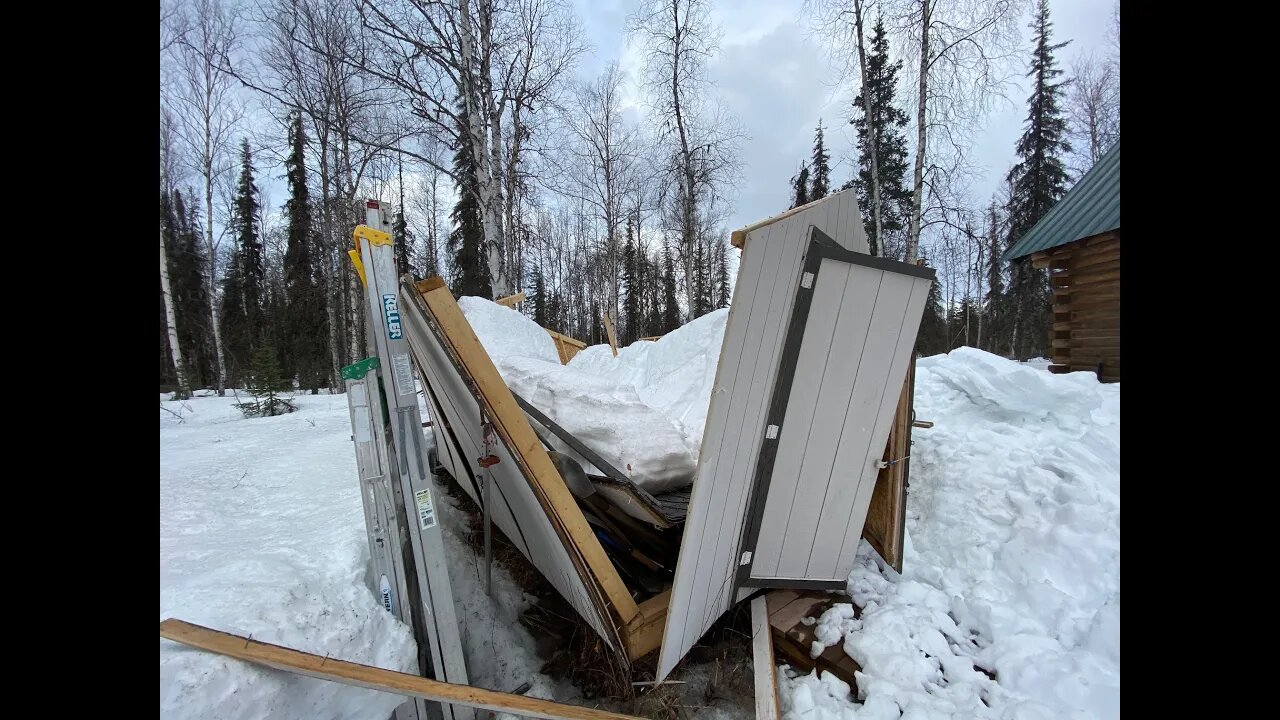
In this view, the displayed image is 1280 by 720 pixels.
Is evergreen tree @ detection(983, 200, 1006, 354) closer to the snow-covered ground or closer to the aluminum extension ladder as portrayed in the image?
the snow-covered ground

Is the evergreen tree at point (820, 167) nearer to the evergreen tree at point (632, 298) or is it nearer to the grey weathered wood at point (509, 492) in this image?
the evergreen tree at point (632, 298)

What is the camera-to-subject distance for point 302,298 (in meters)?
22.4

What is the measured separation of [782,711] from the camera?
2.27 meters

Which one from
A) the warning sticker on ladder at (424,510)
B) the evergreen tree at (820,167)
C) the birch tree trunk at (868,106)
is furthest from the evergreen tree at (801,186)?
the warning sticker on ladder at (424,510)

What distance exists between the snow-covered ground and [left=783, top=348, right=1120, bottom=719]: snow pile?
0.01m

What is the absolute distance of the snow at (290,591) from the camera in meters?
1.62

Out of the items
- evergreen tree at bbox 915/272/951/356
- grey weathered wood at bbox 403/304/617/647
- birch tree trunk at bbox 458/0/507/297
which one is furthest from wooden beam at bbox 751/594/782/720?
evergreen tree at bbox 915/272/951/356

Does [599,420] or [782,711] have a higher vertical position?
[599,420]

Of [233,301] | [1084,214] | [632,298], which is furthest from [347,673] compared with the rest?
[233,301]

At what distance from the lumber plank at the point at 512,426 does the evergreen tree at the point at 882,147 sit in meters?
9.50

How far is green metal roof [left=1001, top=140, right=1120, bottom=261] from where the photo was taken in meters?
6.70
